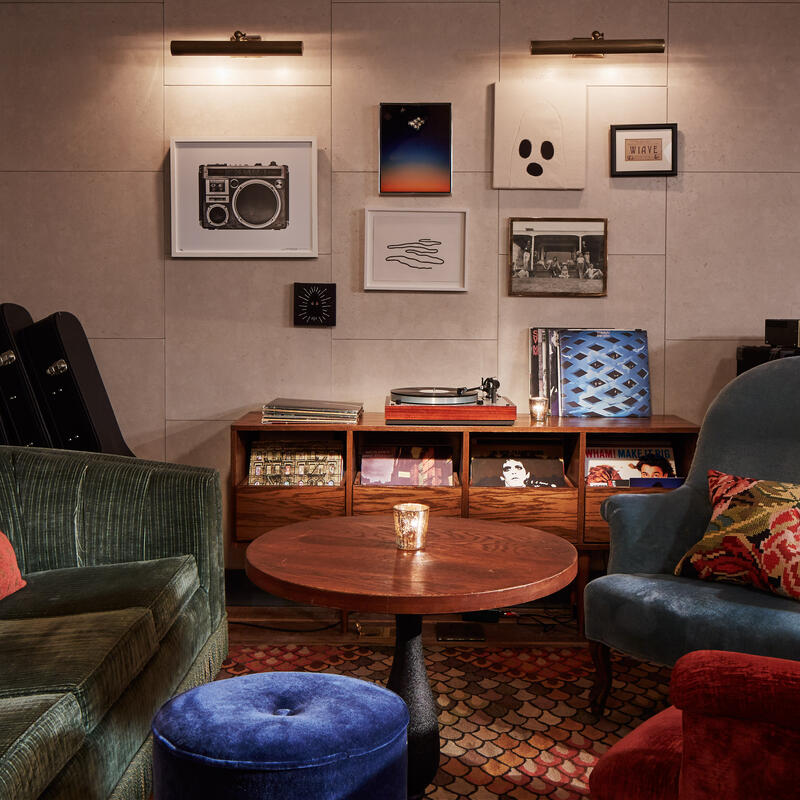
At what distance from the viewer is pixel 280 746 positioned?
1.40m

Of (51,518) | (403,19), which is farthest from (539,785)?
(403,19)

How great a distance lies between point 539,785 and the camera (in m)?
2.18

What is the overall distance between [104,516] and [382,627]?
4.19 ft

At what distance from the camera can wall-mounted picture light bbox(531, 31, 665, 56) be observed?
3.48 m

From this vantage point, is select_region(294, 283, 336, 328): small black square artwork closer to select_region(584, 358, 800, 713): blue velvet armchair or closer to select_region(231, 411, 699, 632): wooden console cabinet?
select_region(231, 411, 699, 632): wooden console cabinet

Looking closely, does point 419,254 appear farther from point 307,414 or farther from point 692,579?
point 692,579

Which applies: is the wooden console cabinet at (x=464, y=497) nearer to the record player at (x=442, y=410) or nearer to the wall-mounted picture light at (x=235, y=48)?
the record player at (x=442, y=410)

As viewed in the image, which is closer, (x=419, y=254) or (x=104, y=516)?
(x=104, y=516)

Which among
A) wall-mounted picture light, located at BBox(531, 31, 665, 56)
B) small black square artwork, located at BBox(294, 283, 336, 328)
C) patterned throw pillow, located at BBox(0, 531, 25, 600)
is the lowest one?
patterned throw pillow, located at BBox(0, 531, 25, 600)

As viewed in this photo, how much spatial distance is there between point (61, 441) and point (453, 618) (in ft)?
5.49

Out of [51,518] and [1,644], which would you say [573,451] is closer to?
[51,518]

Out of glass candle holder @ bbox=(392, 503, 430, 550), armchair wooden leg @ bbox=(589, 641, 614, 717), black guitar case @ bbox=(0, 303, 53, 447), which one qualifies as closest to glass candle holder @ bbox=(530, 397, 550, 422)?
armchair wooden leg @ bbox=(589, 641, 614, 717)

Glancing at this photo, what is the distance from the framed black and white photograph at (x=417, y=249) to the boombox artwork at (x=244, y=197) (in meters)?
0.39

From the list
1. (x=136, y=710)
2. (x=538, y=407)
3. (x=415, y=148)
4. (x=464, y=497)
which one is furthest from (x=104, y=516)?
(x=415, y=148)
